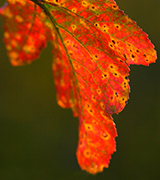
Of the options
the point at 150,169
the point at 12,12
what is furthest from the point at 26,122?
the point at 12,12

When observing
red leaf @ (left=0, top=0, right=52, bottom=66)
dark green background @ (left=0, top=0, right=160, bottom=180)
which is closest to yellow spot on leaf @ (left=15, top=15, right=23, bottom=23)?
red leaf @ (left=0, top=0, right=52, bottom=66)

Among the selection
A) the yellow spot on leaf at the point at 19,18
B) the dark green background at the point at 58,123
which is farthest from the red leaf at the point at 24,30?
the dark green background at the point at 58,123

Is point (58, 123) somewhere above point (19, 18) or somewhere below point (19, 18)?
below

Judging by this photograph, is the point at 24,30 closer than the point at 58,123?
Yes

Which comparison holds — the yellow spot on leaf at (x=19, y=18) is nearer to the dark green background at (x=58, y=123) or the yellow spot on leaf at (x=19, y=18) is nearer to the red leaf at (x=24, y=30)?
the red leaf at (x=24, y=30)

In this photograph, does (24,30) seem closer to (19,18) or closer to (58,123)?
(19,18)

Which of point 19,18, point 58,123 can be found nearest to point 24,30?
point 19,18

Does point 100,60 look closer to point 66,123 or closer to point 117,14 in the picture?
point 117,14

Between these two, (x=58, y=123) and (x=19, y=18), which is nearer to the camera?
(x=19, y=18)
